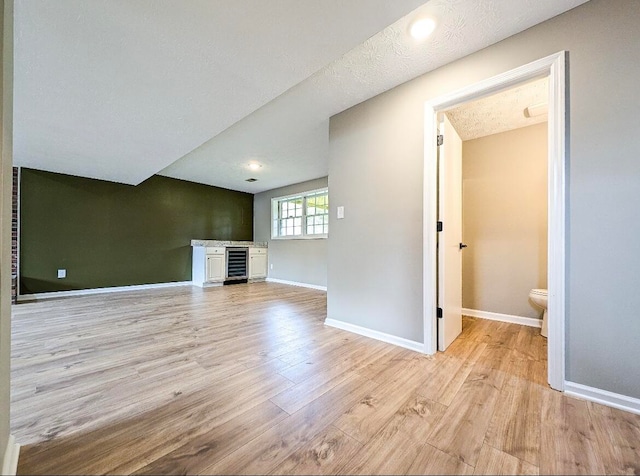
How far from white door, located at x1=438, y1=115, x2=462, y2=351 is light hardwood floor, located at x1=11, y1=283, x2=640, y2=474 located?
0.20 metres

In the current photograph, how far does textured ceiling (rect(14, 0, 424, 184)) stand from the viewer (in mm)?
1268

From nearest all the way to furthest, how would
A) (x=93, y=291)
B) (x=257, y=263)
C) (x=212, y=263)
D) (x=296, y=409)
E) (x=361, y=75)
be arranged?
1. (x=296, y=409)
2. (x=361, y=75)
3. (x=93, y=291)
4. (x=212, y=263)
5. (x=257, y=263)

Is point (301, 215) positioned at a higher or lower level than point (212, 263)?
higher

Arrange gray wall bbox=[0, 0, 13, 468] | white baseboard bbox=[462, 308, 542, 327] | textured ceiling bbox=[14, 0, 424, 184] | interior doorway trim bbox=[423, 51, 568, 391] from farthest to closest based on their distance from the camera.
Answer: white baseboard bbox=[462, 308, 542, 327], interior doorway trim bbox=[423, 51, 568, 391], textured ceiling bbox=[14, 0, 424, 184], gray wall bbox=[0, 0, 13, 468]

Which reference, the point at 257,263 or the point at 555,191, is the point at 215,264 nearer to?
the point at 257,263

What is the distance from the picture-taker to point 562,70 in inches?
57.3

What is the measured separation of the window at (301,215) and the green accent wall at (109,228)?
125 cm

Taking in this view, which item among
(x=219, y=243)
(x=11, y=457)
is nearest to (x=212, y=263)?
(x=219, y=243)

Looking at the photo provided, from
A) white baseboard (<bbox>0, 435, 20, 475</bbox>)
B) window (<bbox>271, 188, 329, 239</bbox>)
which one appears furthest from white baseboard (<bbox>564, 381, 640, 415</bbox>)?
window (<bbox>271, 188, 329, 239</bbox>)

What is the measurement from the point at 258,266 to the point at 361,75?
474cm

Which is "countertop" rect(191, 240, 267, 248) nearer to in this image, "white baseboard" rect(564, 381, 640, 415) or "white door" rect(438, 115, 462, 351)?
"white door" rect(438, 115, 462, 351)

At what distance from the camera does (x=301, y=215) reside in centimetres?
559

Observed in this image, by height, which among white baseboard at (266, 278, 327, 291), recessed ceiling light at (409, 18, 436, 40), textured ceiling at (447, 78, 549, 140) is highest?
recessed ceiling light at (409, 18, 436, 40)

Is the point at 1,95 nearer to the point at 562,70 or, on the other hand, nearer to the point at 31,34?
the point at 31,34
